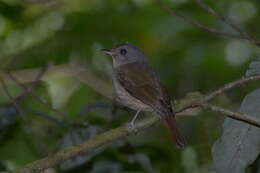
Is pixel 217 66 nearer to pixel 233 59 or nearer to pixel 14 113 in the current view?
pixel 233 59

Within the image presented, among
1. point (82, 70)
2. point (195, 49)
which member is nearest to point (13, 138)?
point (82, 70)

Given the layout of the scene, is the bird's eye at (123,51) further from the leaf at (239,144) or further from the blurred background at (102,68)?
the leaf at (239,144)

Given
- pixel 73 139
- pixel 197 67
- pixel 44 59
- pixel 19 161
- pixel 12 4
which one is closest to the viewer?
pixel 73 139

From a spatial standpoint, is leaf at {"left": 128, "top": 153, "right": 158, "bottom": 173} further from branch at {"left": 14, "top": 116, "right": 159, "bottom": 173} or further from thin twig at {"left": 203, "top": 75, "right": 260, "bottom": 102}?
thin twig at {"left": 203, "top": 75, "right": 260, "bottom": 102}

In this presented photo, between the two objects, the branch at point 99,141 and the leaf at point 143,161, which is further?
the leaf at point 143,161

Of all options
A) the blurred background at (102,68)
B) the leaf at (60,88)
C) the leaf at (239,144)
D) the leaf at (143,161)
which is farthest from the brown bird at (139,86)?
the leaf at (239,144)

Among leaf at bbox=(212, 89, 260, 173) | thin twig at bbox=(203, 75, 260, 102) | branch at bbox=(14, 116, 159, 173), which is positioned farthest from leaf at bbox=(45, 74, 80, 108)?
leaf at bbox=(212, 89, 260, 173)

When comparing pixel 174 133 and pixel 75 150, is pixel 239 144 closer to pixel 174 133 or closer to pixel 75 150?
pixel 75 150
